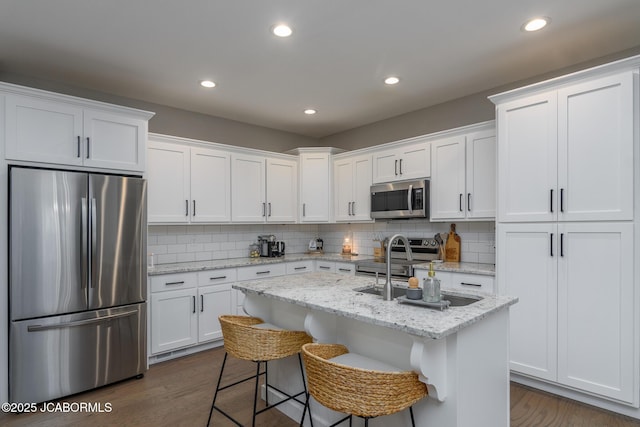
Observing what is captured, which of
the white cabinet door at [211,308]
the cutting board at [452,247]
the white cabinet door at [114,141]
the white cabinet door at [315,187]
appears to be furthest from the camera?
the white cabinet door at [315,187]

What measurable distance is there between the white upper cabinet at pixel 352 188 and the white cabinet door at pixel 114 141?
2.52 meters

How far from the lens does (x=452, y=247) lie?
3.94m

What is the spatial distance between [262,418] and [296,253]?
304 centimetres

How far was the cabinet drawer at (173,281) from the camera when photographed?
11.4 feet

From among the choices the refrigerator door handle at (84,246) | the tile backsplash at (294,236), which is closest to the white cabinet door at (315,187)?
the tile backsplash at (294,236)

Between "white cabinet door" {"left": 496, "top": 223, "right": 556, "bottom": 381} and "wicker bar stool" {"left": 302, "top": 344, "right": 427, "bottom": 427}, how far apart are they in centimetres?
176

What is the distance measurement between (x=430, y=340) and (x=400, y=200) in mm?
2713

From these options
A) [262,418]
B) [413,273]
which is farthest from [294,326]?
[413,273]

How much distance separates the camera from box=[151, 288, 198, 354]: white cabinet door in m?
3.45

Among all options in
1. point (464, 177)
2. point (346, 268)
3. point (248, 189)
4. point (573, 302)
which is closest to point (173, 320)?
point (248, 189)

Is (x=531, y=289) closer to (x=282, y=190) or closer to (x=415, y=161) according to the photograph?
(x=415, y=161)

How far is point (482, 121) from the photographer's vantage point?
149 inches

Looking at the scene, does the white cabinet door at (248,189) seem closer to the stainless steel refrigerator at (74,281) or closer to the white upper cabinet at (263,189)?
the white upper cabinet at (263,189)

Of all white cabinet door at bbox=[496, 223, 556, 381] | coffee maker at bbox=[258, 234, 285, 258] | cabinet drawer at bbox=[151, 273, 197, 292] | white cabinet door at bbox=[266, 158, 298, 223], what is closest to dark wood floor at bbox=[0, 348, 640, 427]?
white cabinet door at bbox=[496, 223, 556, 381]
